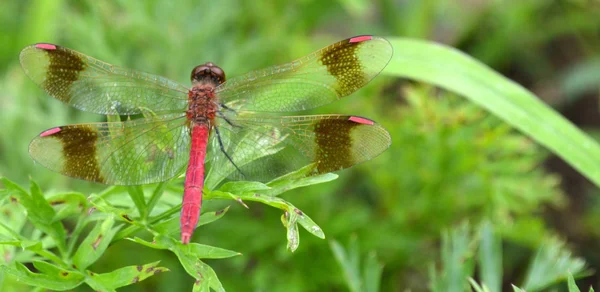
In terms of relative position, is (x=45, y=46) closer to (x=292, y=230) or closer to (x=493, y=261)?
(x=292, y=230)

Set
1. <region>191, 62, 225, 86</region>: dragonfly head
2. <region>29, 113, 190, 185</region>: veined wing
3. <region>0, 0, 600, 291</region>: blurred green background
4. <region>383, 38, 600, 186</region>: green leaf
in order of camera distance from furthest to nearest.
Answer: <region>0, 0, 600, 291</region>: blurred green background → <region>383, 38, 600, 186</region>: green leaf → <region>191, 62, 225, 86</region>: dragonfly head → <region>29, 113, 190, 185</region>: veined wing

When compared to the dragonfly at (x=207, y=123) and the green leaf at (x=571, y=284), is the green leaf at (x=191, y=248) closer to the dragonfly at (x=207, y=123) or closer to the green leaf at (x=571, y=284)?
the dragonfly at (x=207, y=123)

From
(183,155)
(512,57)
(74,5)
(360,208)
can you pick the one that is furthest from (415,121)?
(74,5)

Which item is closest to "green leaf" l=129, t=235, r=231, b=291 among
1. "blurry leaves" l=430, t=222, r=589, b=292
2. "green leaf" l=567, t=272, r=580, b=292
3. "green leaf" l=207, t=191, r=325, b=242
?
"green leaf" l=207, t=191, r=325, b=242

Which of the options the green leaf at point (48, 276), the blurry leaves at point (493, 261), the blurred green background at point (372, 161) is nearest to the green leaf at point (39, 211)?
the green leaf at point (48, 276)

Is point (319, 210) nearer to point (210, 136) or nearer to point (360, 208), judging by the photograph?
point (360, 208)

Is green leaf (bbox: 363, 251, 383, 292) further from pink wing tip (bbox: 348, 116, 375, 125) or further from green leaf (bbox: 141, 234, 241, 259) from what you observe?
green leaf (bbox: 141, 234, 241, 259)
